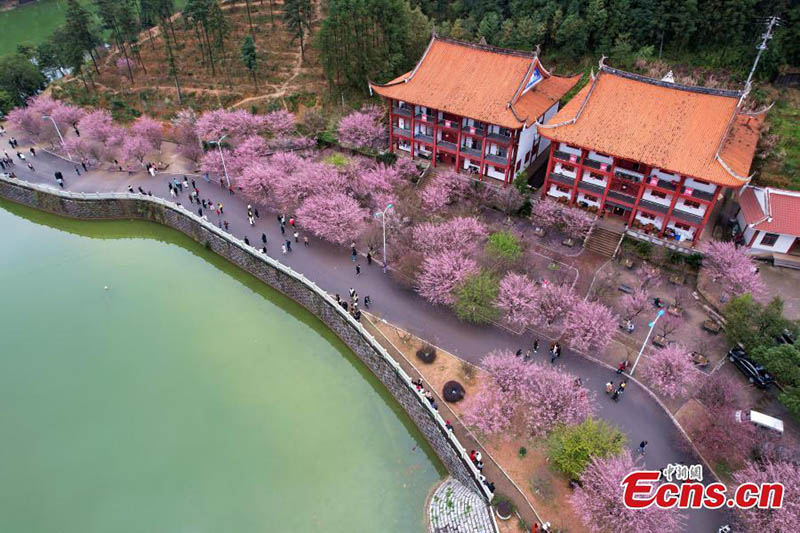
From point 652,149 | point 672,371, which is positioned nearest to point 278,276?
point 672,371

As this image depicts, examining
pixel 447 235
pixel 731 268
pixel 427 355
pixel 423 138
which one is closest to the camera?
pixel 427 355

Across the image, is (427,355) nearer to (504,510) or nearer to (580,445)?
(504,510)

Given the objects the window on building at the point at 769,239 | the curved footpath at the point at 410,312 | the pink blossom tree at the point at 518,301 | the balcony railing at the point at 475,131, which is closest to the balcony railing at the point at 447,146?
the balcony railing at the point at 475,131

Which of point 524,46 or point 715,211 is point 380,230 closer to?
point 715,211

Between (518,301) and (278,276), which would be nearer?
(518,301)

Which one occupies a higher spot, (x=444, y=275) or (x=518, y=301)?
(x=444, y=275)
